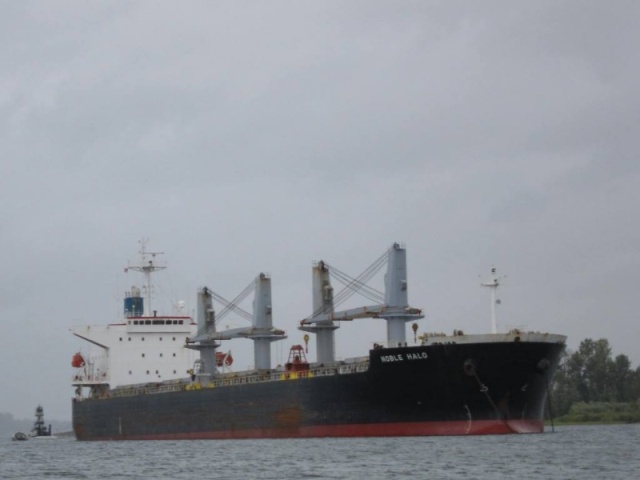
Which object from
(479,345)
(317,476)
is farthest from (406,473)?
(479,345)

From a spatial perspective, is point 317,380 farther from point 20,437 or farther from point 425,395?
point 20,437

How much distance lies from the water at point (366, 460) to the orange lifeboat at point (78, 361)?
1963cm

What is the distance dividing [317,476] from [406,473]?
2.21 metres

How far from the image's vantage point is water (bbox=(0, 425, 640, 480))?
3044 cm

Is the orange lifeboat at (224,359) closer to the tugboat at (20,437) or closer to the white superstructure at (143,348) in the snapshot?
the white superstructure at (143,348)

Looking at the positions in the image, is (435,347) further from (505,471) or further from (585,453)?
(505,471)

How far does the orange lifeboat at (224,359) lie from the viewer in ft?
216

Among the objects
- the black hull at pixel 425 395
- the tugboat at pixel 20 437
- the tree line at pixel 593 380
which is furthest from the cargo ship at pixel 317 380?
the tree line at pixel 593 380

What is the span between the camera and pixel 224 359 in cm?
6631

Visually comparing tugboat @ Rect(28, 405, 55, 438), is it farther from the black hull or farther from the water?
the black hull

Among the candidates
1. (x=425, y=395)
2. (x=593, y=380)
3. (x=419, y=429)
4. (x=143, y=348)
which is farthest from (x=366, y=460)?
(x=593, y=380)

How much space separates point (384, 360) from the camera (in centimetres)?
4281

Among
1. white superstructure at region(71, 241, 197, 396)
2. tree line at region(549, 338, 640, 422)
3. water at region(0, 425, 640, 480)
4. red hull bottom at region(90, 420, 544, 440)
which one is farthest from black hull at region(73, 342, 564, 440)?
tree line at region(549, 338, 640, 422)

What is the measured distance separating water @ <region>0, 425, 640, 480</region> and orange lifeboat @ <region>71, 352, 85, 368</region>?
64.4 ft
